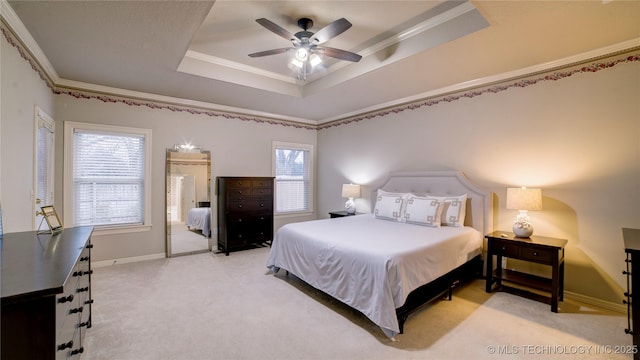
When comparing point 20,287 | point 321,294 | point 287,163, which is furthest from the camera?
point 287,163

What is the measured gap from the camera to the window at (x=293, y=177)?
584 cm

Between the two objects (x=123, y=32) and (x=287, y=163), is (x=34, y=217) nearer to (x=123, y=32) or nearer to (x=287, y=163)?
(x=123, y=32)

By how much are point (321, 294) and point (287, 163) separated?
3386 millimetres

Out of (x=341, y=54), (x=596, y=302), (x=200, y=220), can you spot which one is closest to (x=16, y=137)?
(x=200, y=220)

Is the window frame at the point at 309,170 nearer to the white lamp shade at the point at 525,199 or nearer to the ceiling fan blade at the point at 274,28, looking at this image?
the ceiling fan blade at the point at 274,28

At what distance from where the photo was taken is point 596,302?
9.30ft

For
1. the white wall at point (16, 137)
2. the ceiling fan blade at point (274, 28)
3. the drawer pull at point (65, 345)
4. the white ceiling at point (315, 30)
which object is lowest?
the drawer pull at point (65, 345)

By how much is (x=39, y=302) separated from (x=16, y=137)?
2.15 meters

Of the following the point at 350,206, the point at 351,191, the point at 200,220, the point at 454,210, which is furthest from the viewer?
the point at 350,206

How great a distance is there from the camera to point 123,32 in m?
2.51

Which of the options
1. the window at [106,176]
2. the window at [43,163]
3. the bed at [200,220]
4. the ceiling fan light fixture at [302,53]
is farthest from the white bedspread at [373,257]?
the window at [43,163]

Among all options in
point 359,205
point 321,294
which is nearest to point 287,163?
point 359,205

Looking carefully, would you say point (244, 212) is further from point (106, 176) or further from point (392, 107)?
point (392, 107)

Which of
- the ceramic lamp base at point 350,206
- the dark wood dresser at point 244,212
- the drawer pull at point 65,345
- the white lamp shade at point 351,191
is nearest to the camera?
the drawer pull at point 65,345
